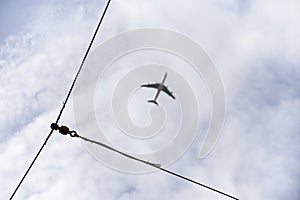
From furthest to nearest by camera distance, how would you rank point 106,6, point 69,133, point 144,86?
point 144,86
point 69,133
point 106,6

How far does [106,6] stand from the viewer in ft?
55.4

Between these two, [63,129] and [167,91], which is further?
[167,91]

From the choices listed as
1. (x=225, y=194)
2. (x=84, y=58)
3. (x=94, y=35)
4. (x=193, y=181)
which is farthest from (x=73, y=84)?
(x=225, y=194)

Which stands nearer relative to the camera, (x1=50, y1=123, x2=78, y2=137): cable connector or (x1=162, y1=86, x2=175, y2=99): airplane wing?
(x1=50, y1=123, x2=78, y2=137): cable connector

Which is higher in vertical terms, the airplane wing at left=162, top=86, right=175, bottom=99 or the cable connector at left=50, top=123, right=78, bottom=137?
the airplane wing at left=162, top=86, right=175, bottom=99

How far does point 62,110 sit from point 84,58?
2.94m

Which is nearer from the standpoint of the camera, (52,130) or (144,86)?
(52,130)

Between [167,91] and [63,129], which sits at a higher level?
[167,91]

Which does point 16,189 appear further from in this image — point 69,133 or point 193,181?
point 193,181

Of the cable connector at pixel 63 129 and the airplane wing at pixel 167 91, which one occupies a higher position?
the airplane wing at pixel 167 91

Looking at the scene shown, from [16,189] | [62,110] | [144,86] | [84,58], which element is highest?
[144,86]

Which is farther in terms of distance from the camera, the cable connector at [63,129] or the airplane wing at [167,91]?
the airplane wing at [167,91]

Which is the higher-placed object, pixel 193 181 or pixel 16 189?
pixel 193 181

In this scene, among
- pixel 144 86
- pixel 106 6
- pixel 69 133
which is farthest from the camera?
pixel 144 86
